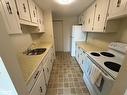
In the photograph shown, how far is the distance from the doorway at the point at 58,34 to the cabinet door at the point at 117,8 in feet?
11.3

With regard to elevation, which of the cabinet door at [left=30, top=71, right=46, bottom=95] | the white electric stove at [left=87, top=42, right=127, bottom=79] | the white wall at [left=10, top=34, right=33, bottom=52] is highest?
the white wall at [left=10, top=34, right=33, bottom=52]

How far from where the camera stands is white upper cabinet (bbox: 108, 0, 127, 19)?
112 cm

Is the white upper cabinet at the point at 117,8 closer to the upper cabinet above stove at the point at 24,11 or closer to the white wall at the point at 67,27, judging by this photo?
the upper cabinet above stove at the point at 24,11

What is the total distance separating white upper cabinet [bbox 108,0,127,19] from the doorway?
3.43 metres

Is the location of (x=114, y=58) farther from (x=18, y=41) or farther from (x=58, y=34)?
(x=58, y=34)

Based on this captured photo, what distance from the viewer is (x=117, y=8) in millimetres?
→ 1255

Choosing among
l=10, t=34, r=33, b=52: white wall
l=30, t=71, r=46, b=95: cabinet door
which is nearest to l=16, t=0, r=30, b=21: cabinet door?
l=10, t=34, r=33, b=52: white wall

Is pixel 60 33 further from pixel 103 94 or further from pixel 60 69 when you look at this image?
pixel 103 94

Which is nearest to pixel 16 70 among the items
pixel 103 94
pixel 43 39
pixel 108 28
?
pixel 103 94

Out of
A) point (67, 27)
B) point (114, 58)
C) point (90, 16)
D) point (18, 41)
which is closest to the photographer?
point (114, 58)

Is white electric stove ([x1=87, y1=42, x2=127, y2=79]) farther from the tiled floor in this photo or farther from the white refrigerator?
the white refrigerator

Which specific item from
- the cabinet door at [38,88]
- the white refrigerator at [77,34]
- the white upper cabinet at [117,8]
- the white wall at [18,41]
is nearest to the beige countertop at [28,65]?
the cabinet door at [38,88]

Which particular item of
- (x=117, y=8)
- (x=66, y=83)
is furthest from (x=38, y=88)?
(x=117, y=8)

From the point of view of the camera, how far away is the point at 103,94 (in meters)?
1.15
